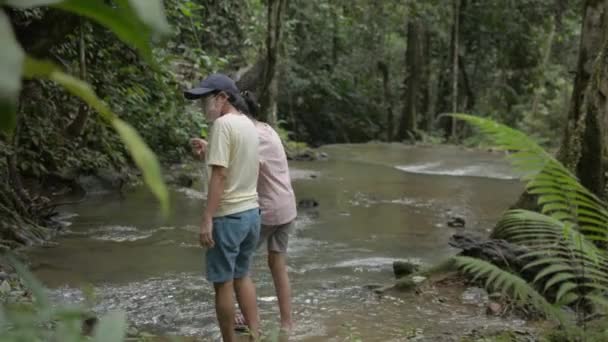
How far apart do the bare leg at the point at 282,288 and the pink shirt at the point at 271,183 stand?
276 mm

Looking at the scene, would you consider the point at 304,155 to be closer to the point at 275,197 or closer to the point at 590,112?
the point at 590,112

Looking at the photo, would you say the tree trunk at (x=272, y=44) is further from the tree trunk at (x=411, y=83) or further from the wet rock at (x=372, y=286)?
the tree trunk at (x=411, y=83)

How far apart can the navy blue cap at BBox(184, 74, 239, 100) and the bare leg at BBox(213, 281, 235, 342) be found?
112 cm

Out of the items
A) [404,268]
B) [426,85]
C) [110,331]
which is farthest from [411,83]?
[110,331]

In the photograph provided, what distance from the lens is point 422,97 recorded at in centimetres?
3189

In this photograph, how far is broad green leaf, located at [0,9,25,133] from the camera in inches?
21.4

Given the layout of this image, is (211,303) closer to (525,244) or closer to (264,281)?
(264,281)

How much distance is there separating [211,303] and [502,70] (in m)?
24.5

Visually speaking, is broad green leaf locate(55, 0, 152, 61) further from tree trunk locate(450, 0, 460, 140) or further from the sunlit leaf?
tree trunk locate(450, 0, 460, 140)

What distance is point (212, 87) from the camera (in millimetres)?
4574

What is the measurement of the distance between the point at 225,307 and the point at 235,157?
89 cm

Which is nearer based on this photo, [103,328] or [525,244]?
[103,328]

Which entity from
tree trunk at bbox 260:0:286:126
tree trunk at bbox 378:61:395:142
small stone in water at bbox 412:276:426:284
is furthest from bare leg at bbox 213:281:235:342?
tree trunk at bbox 378:61:395:142

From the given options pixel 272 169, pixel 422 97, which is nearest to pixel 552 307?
pixel 272 169
